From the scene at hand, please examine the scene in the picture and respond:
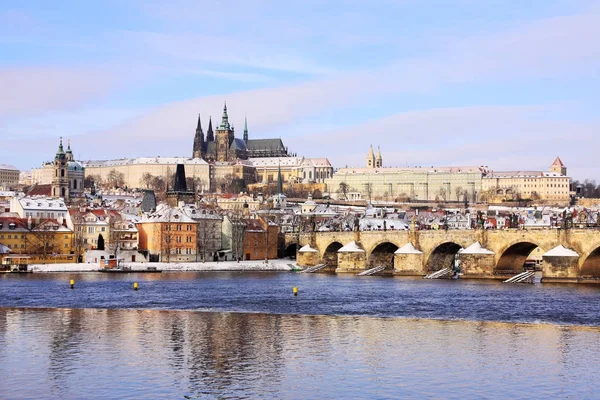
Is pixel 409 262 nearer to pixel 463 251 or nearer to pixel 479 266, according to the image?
pixel 463 251

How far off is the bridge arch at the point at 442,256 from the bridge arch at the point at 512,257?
241 inches

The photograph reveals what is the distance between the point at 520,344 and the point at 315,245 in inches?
2657

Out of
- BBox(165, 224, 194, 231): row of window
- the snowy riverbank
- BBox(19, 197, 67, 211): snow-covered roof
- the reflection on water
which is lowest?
the reflection on water

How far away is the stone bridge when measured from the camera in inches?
2721

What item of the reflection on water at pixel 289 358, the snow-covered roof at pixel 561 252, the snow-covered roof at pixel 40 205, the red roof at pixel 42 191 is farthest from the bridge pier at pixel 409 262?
the red roof at pixel 42 191

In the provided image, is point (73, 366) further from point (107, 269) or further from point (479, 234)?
point (107, 269)

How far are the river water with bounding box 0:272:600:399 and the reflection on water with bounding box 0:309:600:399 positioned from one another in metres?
0.05

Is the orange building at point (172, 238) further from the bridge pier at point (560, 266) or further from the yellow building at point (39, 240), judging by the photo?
Answer: the bridge pier at point (560, 266)

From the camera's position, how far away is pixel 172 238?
329 ft

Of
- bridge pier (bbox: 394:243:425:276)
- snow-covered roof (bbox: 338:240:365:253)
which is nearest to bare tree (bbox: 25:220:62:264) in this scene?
snow-covered roof (bbox: 338:240:365:253)

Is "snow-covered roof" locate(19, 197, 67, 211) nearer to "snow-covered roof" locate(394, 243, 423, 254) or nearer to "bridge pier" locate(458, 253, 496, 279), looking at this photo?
"snow-covered roof" locate(394, 243, 423, 254)

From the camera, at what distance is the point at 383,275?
8500 centimetres

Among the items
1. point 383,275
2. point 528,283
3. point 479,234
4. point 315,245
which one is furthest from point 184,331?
point 315,245

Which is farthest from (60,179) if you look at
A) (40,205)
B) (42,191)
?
(40,205)
